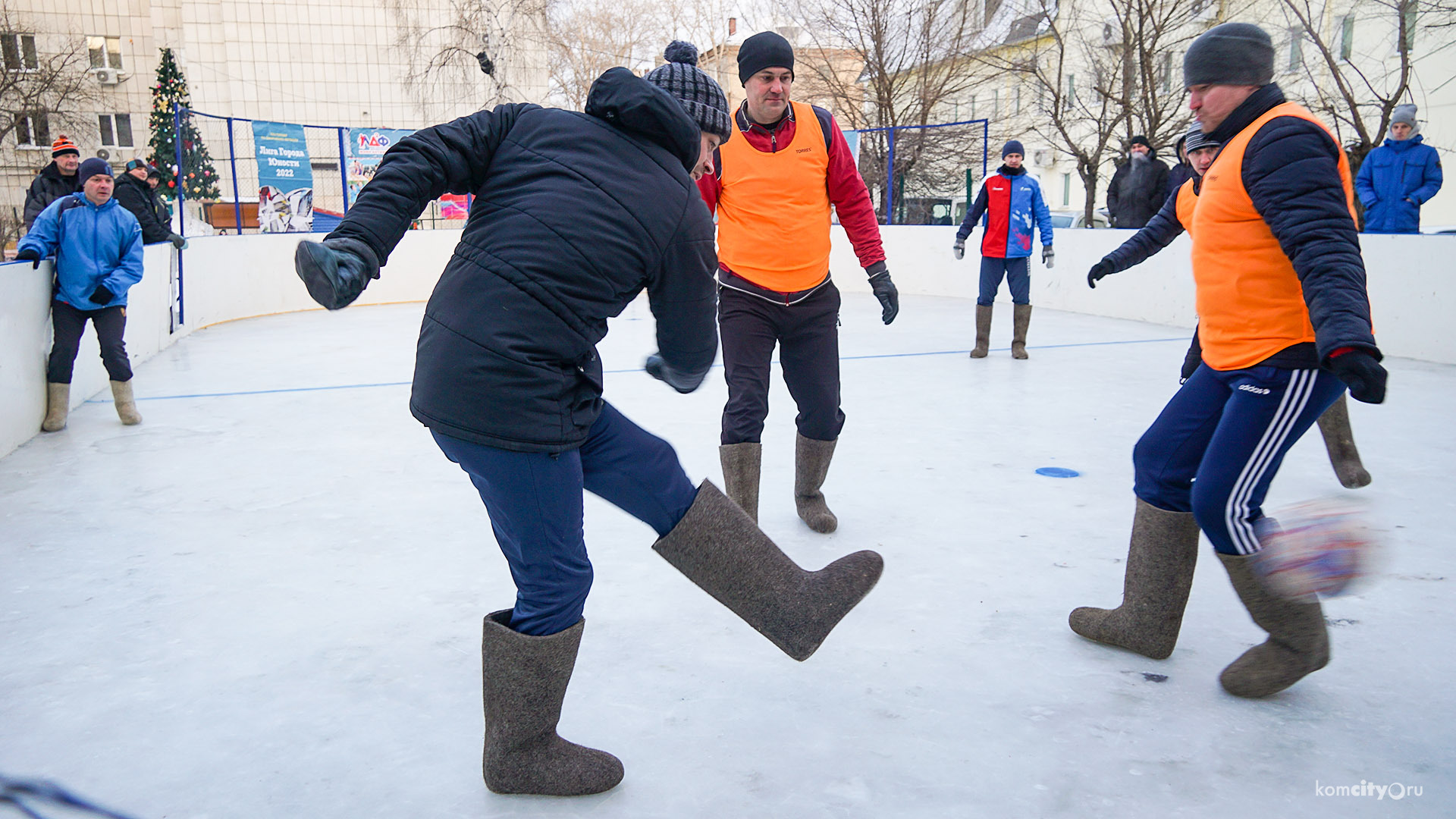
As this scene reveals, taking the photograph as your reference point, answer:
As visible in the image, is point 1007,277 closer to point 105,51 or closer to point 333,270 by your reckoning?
point 333,270

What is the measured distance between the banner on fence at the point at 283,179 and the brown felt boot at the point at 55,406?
7824mm

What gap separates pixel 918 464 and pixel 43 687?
3.22 metres

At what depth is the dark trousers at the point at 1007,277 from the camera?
7457 millimetres

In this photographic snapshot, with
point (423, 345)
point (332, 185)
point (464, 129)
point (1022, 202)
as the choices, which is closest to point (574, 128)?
point (464, 129)

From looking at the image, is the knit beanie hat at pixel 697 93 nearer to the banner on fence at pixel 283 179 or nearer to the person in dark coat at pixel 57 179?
the person in dark coat at pixel 57 179

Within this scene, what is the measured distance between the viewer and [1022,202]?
734 cm

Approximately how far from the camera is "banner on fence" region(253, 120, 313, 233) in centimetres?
1260

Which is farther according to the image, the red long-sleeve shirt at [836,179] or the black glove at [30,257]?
the black glove at [30,257]

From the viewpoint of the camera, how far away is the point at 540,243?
167 cm

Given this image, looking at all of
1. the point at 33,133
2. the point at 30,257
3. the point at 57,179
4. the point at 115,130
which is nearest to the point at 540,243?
the point at 30,257

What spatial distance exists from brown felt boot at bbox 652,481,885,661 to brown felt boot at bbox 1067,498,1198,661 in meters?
0.89

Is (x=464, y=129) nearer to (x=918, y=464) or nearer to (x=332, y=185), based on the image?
(x=918, y=464)

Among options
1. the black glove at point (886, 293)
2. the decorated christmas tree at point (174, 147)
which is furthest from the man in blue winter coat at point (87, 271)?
the decorated christmas tree at point (174, 147)

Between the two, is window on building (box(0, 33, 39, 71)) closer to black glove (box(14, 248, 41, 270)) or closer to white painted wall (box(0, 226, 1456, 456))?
white painted wall (box(0, 226, 1456, 456))
